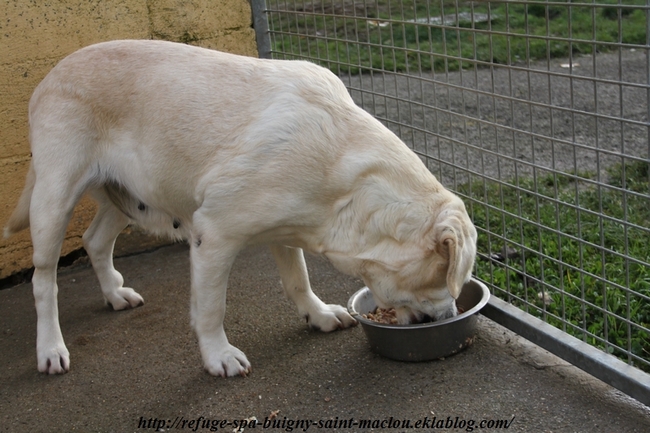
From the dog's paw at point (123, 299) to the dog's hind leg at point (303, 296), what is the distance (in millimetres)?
1062

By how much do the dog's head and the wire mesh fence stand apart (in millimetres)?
506

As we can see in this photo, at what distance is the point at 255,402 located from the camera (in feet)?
11.4

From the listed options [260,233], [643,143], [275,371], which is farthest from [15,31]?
[643,143]

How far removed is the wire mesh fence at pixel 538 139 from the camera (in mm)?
3352

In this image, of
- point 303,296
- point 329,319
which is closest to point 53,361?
point 303,296

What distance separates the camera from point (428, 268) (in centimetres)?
325

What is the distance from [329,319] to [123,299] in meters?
1.36

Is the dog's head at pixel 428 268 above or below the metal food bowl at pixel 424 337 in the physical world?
above

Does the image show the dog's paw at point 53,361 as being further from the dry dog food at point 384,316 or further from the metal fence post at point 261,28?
the metal fence post at point 261,28

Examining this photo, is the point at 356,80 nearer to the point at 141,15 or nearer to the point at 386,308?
the point at 141,15

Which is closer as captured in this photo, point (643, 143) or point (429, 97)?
point (643, 143)

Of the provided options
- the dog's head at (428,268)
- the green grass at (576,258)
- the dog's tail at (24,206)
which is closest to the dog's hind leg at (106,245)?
the dog's tail at (24,206)

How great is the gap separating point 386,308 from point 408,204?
56 centimetres

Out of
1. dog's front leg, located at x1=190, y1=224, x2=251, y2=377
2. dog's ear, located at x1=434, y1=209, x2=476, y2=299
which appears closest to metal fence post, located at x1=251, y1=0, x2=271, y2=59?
dog's front leg, located at x1=190, y1=224, x2=251, y2=377
